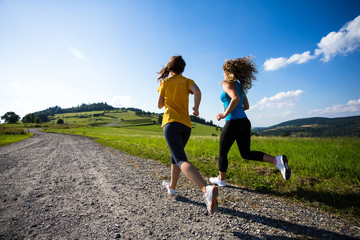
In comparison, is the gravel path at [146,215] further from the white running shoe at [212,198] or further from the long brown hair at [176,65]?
the long brown hair at [176,65]

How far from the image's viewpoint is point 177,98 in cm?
302

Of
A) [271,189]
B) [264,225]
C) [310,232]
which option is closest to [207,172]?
[271,189]

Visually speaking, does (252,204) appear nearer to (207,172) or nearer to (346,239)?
(346,239)

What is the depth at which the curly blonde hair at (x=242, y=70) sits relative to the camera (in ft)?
13.0

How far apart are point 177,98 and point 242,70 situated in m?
2.06

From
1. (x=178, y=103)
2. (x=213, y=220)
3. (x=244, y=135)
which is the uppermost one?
(x=178, y=103)

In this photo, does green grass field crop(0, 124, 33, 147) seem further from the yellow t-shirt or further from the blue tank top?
the blue tank top

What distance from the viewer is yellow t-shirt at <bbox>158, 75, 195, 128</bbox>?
118 inches

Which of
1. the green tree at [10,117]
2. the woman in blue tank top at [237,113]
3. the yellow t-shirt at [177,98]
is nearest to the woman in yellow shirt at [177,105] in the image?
the yellow t-shirt at [177,98]

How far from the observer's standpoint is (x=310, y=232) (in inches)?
88.7

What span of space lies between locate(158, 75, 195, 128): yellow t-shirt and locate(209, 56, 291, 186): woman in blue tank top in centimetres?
101

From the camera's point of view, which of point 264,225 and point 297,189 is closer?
point 264,225

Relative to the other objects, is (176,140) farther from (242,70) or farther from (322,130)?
(322,130)

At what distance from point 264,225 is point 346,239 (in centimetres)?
94
